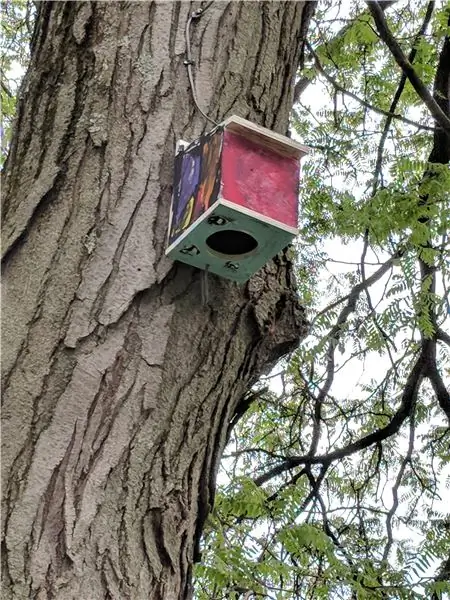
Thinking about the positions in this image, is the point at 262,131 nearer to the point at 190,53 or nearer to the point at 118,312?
the point at 190,53

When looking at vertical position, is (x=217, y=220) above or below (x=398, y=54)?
below

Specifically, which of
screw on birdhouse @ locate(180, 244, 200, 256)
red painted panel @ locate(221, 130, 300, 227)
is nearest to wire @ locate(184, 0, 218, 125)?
red painted panel @ locate(221, 130, 300, 227)

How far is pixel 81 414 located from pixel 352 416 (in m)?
2.42

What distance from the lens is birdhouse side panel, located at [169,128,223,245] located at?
1.42 m

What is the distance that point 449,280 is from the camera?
10.7 feet

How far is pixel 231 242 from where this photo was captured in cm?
149

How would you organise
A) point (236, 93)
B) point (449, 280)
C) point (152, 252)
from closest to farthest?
point (152, 252) → point (236, 93) → point (449, 280)

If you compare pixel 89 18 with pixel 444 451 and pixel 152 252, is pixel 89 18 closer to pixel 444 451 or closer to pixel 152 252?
pixel 152 252

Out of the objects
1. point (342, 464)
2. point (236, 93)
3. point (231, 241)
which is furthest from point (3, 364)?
point (342, 464)

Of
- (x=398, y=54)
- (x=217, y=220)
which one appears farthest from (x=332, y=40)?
(x=217, y=220)

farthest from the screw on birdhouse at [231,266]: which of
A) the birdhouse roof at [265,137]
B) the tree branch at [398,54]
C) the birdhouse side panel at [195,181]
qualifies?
the tree branch at [398,54]

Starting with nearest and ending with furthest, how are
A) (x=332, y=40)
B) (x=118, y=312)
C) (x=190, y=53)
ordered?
(x=118, y=312), (x=190, y=53), (x=332, y=40)

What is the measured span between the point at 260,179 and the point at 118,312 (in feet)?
1.16

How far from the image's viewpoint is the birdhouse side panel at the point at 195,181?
1.42 meters
